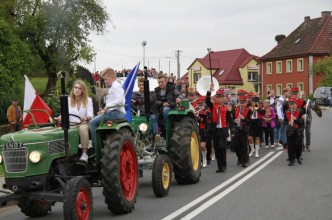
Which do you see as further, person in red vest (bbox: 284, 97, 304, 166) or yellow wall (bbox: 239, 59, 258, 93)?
yellow wall (bbox: 239, 59, 258, 93)

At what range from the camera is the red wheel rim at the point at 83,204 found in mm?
8355

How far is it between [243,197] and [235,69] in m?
86.0

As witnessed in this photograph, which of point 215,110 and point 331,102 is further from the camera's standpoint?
point 331,102

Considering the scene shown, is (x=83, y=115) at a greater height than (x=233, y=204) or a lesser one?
greater

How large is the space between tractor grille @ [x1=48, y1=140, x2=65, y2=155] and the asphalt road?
1.30m

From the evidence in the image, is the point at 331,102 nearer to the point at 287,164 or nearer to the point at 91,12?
the point at 91,12

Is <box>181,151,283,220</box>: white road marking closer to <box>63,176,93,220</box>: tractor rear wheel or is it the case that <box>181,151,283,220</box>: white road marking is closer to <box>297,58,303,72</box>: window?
<box>63,176,93,220</box>: tractor rear wheel

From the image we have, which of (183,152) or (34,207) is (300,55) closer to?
(183,152)

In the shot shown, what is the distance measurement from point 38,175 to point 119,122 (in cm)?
191

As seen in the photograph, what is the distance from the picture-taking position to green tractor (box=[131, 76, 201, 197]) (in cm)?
1137

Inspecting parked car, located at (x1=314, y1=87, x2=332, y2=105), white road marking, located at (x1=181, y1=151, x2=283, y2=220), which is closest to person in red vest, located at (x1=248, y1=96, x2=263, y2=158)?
white road marking, located at (x1=181, y1=151, x2=283, y2=220)

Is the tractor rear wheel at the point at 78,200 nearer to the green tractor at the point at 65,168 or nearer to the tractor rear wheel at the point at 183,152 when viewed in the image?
the green tractor at the point at 65,168

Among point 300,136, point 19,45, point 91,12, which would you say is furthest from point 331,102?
point 300,136

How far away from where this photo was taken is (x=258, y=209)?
393 inches
